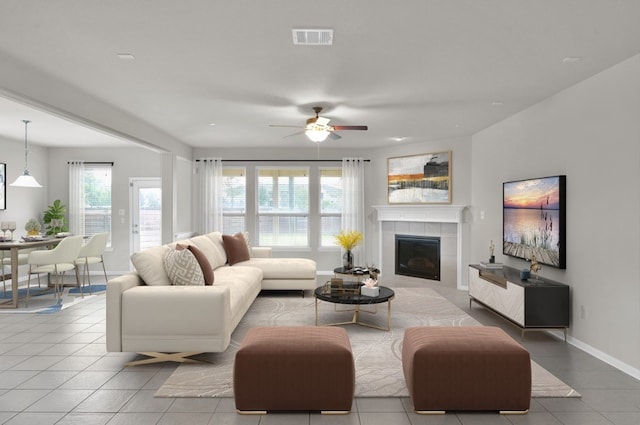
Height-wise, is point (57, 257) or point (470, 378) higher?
point (57, 257)

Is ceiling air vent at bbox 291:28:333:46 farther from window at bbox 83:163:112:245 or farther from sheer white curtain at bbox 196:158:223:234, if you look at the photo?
window at bbox 83:163:112:245

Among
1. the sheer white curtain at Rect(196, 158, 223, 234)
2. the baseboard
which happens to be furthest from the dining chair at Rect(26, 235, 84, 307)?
the baseboard

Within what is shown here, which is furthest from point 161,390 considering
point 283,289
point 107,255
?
point 107,255

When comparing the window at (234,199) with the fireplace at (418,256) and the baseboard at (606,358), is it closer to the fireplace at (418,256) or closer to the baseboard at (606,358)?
the fireplace at (418,256)

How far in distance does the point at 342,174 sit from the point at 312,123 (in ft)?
10.9

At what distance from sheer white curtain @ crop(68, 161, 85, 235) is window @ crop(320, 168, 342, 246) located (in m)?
4.76

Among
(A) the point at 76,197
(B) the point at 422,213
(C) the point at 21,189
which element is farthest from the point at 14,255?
(B) the point at 422,213

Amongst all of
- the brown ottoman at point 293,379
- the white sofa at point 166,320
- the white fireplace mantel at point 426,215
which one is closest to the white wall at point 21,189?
the white sofa at point 166,320

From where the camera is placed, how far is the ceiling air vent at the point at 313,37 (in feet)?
9.30

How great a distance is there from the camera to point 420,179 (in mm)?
7559

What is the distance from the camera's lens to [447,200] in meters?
7.15

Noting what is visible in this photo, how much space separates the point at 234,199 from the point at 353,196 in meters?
2.41

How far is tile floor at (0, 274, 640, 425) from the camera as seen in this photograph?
8.45ft

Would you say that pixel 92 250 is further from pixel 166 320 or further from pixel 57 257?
pixel 166 320
